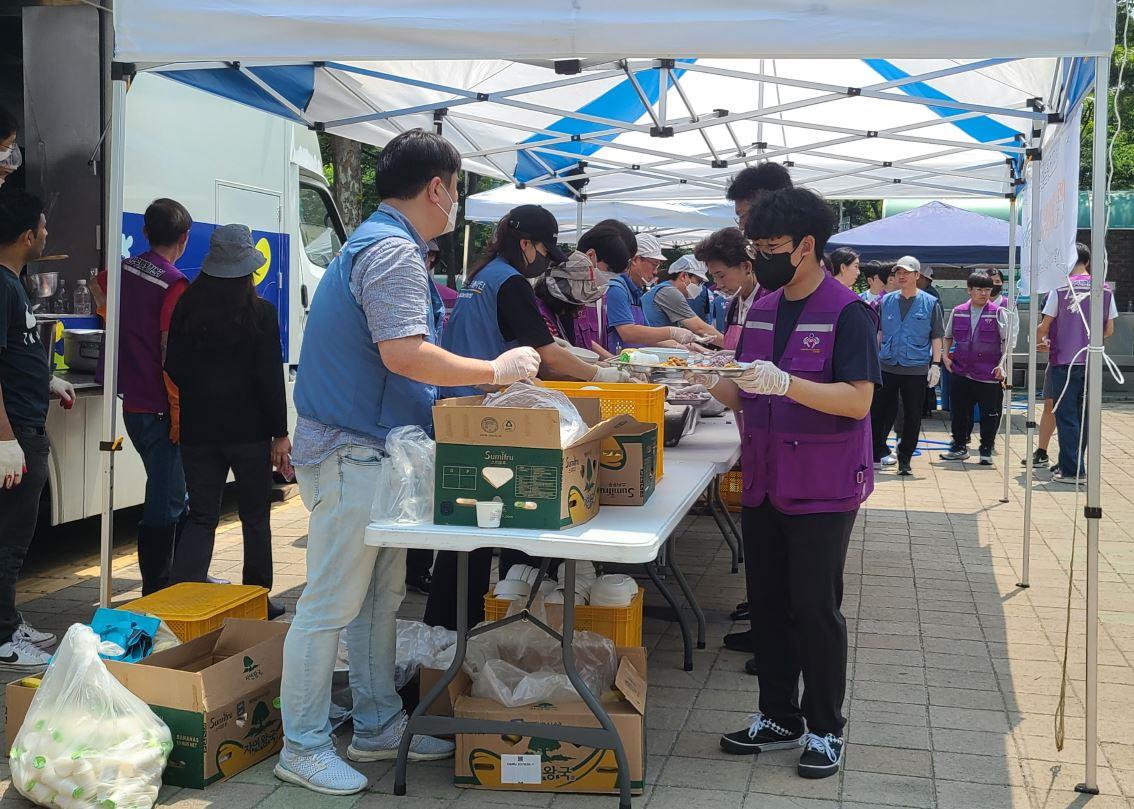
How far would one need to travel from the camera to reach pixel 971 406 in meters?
10.9

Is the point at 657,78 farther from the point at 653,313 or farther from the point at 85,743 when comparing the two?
the point at 85,743

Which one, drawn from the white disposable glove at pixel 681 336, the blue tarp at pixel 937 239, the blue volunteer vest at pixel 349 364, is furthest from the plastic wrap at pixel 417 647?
the blue tarp at pixel 937 239

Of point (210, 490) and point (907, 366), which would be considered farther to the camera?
point (907, 366)

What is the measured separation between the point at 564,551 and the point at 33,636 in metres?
2.71

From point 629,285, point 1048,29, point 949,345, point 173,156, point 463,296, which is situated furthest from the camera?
point 949,345

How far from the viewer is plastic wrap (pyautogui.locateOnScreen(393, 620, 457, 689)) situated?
3.79 meters

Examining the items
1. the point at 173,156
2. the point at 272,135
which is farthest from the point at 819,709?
the point at 272,135

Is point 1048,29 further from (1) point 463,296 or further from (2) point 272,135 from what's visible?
(2) point 272,135

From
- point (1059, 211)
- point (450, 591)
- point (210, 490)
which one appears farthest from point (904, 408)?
point (210, 490)

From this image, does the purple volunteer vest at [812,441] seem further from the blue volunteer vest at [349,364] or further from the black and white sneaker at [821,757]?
the blue volunteer vest at [349,364]

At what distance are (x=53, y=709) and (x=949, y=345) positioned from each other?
1048 cm

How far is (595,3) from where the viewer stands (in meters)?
3.17

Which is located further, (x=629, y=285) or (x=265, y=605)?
(x=629, y=285)

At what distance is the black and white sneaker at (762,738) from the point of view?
3557 millimetres
